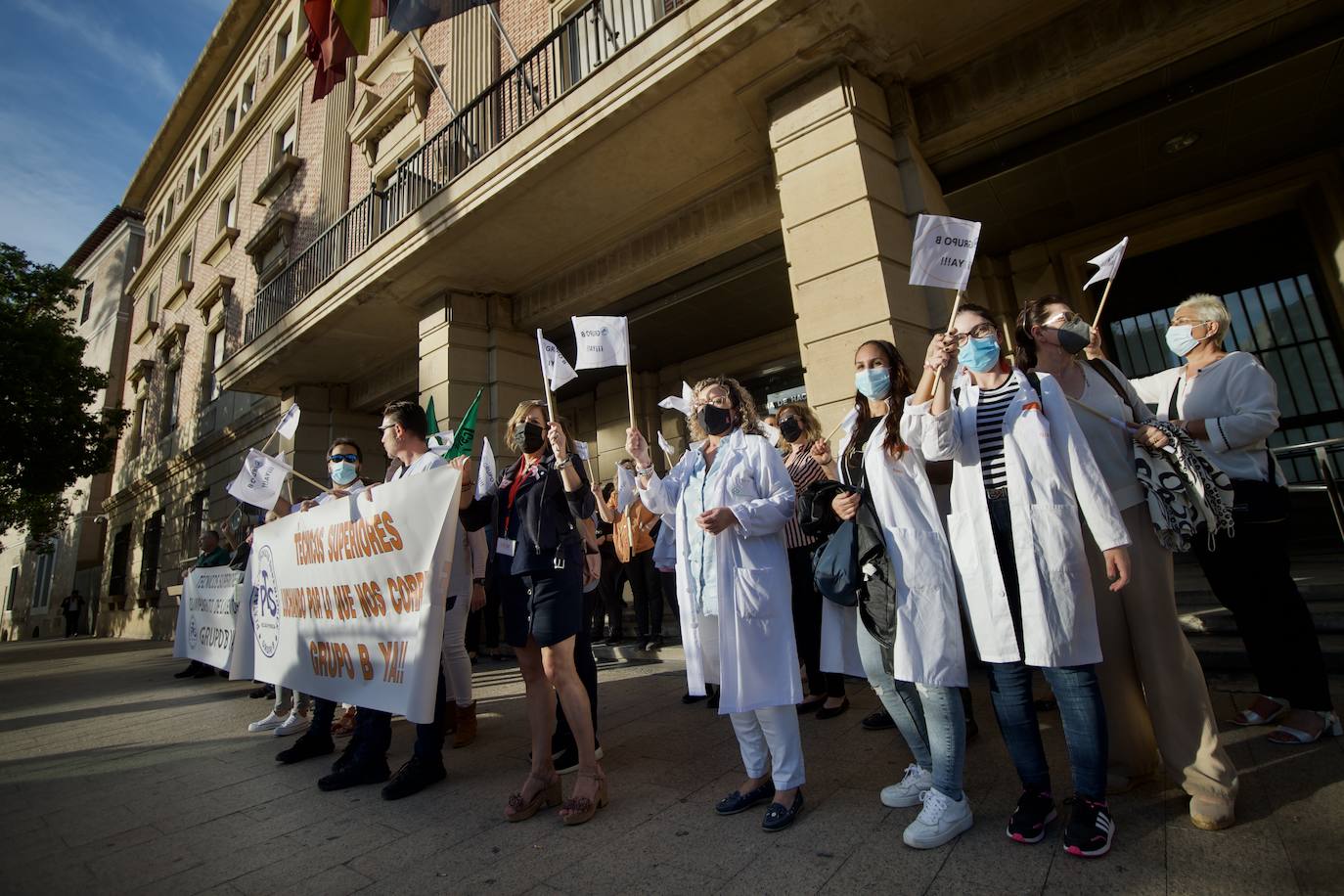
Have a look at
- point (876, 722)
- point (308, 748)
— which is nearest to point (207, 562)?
point (308, 748)

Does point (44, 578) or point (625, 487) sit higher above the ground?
point (44, 578)

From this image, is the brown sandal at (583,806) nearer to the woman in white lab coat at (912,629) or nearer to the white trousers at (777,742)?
the white trousers at (777,742)

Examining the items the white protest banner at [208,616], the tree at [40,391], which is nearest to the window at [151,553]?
the tree at [40,391]

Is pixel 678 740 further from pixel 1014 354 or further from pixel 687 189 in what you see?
pixel 687 189

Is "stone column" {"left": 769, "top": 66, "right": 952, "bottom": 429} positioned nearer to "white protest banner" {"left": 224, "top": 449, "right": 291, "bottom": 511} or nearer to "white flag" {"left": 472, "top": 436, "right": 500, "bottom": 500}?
"white flag" {"left": 472, "top": 436, "right": 500, "bottom": 500}

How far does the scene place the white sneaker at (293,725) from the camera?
488 cm

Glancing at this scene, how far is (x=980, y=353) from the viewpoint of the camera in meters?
2.46

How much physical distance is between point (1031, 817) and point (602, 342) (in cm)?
346

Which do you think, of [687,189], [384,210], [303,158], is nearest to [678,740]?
[687,189]

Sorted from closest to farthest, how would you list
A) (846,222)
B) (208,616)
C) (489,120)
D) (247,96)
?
(846,222) → (208,616) → (489,120) → (247,96)

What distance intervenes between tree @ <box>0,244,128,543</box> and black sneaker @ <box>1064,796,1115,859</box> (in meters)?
24.0

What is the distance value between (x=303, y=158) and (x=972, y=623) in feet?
66.0

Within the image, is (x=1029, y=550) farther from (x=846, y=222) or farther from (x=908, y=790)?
(x=846, y=222)

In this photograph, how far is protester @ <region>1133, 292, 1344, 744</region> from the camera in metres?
2.81
